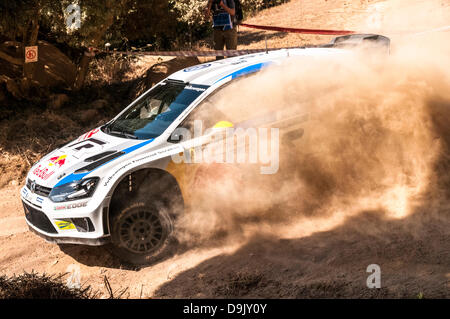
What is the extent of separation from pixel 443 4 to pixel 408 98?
433 inches

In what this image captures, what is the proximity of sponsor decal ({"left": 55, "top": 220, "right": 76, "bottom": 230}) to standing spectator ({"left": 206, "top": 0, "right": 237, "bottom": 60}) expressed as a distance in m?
6.70

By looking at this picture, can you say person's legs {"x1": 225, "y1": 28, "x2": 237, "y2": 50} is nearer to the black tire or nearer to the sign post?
the sign post

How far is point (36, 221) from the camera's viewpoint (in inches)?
227

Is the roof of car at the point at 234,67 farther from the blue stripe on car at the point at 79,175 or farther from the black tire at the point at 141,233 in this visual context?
the black tire at the point at 141,233

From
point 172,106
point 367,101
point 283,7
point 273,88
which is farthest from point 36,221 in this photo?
point 283,7

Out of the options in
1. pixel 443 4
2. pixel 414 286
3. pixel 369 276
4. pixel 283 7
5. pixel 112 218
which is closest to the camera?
pixel 414 286

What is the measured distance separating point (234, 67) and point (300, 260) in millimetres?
2558

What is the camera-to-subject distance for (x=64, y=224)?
17.9 feet

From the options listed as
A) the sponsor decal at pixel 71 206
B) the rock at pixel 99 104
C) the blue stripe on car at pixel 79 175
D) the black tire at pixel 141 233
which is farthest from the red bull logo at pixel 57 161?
the rock at pixel 99 104

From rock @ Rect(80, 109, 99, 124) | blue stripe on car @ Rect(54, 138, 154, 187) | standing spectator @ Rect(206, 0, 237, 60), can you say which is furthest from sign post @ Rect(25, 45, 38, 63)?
blue stripe on car @ Rect(54, 138, 154, 187)

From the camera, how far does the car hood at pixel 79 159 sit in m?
5.55

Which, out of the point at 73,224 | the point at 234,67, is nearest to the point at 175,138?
the point at 234,67

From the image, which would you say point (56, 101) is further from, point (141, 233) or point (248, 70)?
point (141, 233)
